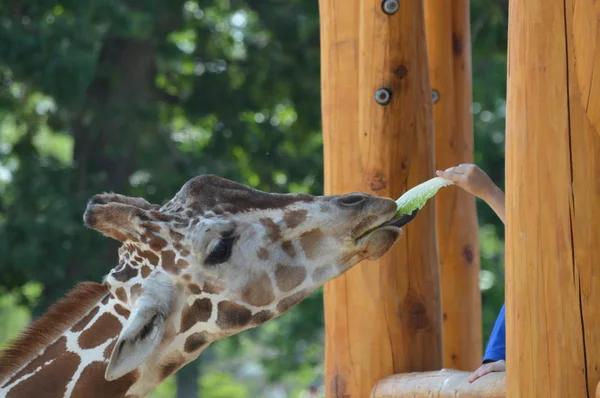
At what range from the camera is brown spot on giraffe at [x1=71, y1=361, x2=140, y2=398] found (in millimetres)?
3117

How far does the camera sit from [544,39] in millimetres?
2668

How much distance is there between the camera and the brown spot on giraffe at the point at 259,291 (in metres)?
3.18

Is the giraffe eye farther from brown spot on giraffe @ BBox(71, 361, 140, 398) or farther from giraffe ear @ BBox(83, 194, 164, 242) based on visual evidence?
brown spot on giraffe @ BBox(71, 361, 140, 398)

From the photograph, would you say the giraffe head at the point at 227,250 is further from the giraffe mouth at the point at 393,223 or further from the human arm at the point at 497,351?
the human arm at the point at 497,351

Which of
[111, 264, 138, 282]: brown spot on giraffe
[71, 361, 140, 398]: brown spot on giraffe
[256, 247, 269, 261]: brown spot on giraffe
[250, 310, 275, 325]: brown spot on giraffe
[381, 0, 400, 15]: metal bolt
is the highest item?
[381, 0, 400, 15]: metal bolt

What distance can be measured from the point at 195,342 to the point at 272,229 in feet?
1.43

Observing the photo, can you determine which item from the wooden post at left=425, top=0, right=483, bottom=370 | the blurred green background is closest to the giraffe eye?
the wooden post at left=425, top=0, right=483, bottom=370

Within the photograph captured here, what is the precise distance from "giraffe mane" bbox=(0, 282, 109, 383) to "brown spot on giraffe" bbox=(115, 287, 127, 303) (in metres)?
0.13

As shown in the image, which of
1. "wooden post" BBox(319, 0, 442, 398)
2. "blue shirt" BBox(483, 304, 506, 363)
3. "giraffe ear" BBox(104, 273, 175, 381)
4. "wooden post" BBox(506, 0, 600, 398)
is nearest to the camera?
"wooden post" BBox(506, 0, 600, 398)

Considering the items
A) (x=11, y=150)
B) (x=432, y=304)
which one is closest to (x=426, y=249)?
(x=432, y=304)

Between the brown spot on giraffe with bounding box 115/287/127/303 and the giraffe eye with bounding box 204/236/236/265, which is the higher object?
the giraffe eye with bounding box 204/236/236/265

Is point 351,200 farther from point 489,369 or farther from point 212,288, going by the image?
point 489,369

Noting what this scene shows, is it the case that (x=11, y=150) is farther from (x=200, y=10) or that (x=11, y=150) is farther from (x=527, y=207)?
(x=527, y=207)

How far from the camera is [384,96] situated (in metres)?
3.93
